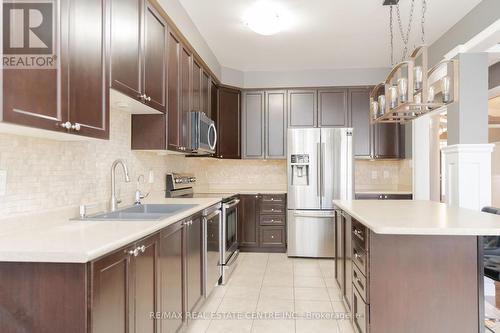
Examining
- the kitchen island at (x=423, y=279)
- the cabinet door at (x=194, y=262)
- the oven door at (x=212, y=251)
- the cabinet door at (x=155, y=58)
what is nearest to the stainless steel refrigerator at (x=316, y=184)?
the oven door at (x=212, y=251)

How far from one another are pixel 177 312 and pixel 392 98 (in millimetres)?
2092

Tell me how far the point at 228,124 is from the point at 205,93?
0.93 meters

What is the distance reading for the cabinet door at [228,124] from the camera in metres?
4.83

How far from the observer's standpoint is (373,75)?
15.9 ft

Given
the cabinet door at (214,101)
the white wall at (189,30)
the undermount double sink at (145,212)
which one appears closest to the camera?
the undermount double sink at (145,212)

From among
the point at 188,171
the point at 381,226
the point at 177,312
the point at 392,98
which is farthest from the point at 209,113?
the point at 381,226

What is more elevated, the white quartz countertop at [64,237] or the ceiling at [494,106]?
the ceiling at [494,106]

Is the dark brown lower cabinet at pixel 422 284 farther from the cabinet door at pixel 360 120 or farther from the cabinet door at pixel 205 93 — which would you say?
the cabinet door at pixel 360 120

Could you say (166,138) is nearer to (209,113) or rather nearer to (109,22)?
(109,22)

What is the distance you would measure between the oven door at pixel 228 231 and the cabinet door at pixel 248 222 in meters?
0.57

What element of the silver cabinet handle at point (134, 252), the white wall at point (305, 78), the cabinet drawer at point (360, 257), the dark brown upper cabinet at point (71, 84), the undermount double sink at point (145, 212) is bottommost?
the cabinet drawer at point (360, 257)

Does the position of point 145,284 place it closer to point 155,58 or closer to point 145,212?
point 145,212

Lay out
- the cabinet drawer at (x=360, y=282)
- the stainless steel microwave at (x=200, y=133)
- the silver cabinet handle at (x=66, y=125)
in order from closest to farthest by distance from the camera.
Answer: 1. the silver cabinet handle at (x=66, y=125)
2. the cabinet drawer at (x=360, y=282)
3. the stainless steel microwave at (x=200, y=133)

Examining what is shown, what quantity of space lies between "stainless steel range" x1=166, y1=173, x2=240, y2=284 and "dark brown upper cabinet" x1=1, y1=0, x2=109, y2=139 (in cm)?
178
